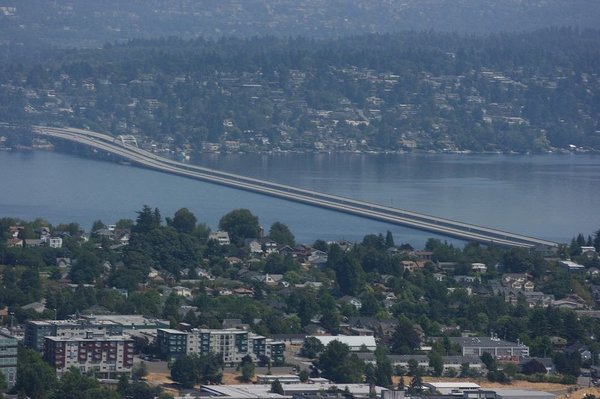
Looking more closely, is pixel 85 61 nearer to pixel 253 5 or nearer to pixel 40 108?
pixel 40 108

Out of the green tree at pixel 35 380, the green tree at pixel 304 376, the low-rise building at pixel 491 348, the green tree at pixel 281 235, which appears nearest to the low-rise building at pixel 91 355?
the green tree at pixel 35 380

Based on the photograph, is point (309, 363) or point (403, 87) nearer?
point (309, 363)

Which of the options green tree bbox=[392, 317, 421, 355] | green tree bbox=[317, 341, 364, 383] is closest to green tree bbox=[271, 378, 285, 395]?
green tree bbox=[317, 341, 364, 383]

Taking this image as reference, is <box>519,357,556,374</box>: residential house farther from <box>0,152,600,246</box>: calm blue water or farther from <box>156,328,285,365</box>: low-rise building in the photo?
<box>0,152,600,246</box>: calm blue water

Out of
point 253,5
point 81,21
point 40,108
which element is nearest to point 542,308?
point 40,108

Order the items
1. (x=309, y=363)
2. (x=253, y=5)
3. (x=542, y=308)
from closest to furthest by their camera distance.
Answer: (x=309, y=363) → (x=542, y=308) → (x=253, y=5)

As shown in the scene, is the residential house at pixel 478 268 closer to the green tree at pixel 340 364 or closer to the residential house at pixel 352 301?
the residential house at pixel 352 301

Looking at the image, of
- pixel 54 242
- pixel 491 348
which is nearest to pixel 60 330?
pixel 491 348

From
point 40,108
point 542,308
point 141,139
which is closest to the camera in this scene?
point 542,308
